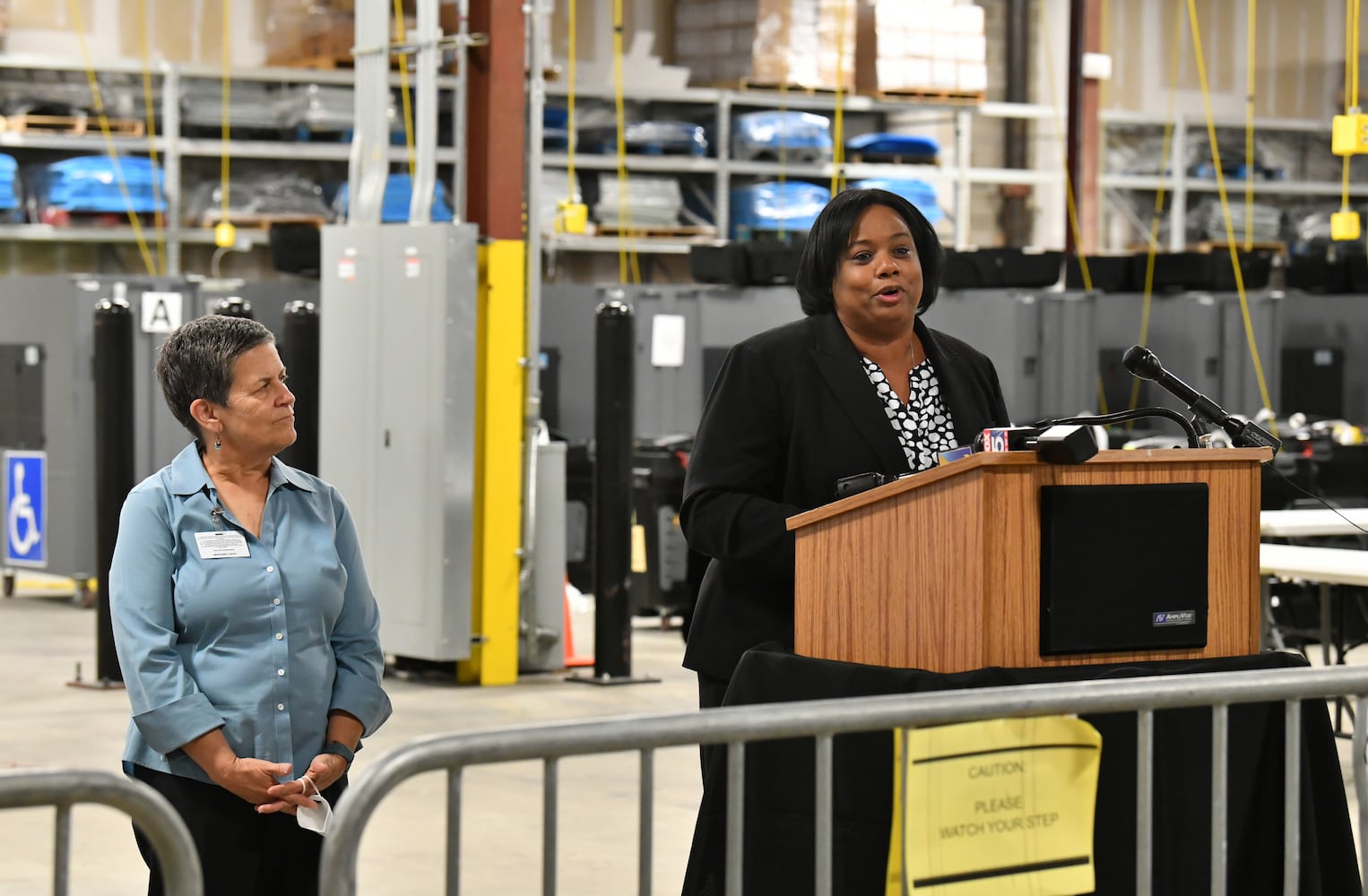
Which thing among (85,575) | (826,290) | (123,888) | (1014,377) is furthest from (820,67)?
(826,290)

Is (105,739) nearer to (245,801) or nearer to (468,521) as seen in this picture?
(468,521)

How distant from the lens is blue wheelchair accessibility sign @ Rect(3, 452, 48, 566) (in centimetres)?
1177

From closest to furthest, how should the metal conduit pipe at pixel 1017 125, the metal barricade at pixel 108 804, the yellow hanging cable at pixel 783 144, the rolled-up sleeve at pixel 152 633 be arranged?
the metal barricade at pixel 108 804
the rolled-up sleeve at pixel 152 633
the yellow hanging cable at pixel 783 144
the metal conduit pipe at pixel 1017 125

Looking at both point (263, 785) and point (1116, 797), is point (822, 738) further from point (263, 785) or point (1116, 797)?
point (263, 785)

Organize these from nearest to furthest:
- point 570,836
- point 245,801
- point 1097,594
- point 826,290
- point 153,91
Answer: point 1097,594 < point 245,801 < point 826,290 < point 570,836 < point 153,91

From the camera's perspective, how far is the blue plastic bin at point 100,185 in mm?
13336

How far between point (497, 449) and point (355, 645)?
5578mm

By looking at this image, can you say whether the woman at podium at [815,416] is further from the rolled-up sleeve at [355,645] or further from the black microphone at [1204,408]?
the rolled-up sleeve at [355,645]

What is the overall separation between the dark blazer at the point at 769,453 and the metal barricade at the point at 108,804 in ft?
4.73

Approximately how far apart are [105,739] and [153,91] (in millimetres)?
7930

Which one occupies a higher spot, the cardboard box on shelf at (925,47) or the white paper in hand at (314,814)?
the cardboard box on shelf at (925,47)

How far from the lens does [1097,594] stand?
2889 millimetres

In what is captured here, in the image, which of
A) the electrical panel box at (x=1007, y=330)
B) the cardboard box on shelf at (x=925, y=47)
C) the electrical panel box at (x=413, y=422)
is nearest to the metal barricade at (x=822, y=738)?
the electrical panel box at (x=413, y=422)

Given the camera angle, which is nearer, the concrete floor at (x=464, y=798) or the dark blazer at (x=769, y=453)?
the dark blazer at (x=769, y=453)
